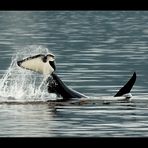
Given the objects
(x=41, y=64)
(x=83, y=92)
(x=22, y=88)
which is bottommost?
(x=83, y=92)

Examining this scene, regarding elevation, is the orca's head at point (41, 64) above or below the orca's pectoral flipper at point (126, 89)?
above

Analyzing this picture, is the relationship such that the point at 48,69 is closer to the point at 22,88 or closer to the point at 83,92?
the point at 22,88

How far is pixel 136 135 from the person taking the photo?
64.7ft

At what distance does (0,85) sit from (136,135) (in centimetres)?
1003

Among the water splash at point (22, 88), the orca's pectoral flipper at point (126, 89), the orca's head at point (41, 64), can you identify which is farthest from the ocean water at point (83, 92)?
the orca's head at point (41, 64)

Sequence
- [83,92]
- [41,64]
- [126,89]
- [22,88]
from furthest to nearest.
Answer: [83,92]
[22,88]
[126,89]
[41,64]

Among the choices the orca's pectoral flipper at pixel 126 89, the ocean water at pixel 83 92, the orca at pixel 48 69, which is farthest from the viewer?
the orca's pectoral flipper at pixel 126 89

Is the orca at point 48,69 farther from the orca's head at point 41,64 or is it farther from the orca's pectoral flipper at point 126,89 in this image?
the orca's pectoral flipper at point 126,89

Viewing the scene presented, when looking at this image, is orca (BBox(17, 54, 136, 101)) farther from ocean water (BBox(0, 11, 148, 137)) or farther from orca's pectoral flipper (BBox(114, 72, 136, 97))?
orca's pectoral flipper (BBox(114, 72, 136, 97))

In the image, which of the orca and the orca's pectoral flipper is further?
the orca's pectoral flipper

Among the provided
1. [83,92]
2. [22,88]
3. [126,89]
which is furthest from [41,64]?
[83,92]

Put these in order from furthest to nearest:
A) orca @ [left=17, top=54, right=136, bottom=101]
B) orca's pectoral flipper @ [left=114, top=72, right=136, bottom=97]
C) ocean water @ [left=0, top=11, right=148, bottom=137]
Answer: orca's pectoral flipper @ [left=114, top=72, right=136, bottom=97] < orca @ [left=17, top=54, right=136, bottom=101] < ocean water @ [left=0, top=11, right=148, bottom=137]

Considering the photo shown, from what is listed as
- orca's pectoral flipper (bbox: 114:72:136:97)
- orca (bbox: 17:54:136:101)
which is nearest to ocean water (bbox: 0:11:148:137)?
orca's pectoral flipper (bbox: 114:72:136:97)
